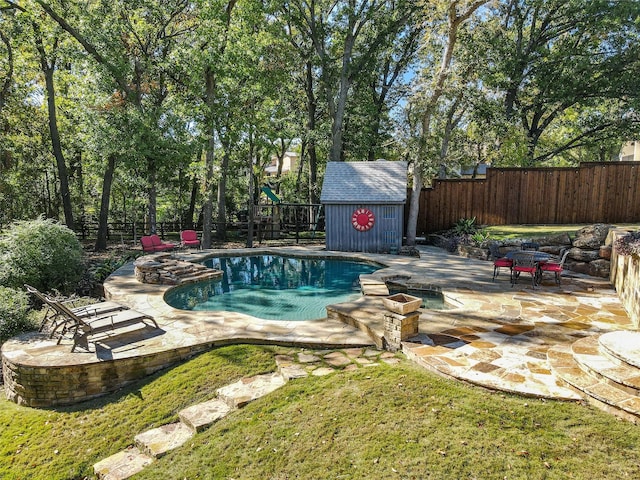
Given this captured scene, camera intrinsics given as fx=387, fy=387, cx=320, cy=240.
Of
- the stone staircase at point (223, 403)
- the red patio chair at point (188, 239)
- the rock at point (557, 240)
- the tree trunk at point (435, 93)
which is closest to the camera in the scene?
the stone staircase at point (223, 403)

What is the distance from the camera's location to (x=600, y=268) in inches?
374

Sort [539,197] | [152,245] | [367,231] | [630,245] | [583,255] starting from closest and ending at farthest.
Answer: [630,245] < [583,255] < [152,245] < [539,197] < [367,231]

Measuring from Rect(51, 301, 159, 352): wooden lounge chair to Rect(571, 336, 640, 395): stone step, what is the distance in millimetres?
6297

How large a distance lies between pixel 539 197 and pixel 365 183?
21.0ft

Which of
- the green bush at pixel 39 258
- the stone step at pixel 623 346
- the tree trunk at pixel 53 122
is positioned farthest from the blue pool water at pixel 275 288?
the tree trunk at pixel 53 122

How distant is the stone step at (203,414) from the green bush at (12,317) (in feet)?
13.7

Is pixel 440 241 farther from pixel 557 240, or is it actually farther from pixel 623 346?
pixel 623 346

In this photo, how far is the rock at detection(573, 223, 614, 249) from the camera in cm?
965

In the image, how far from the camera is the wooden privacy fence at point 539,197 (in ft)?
42.9

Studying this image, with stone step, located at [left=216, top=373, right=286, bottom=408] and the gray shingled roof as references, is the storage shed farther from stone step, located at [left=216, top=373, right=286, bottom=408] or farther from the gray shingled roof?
stone step, located at [left=216, top=373, right=286, bottom=408]

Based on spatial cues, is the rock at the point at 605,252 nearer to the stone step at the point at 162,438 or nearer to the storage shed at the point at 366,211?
the storage shed at the point at 366,211

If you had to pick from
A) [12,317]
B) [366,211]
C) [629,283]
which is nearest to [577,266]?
[629,283]

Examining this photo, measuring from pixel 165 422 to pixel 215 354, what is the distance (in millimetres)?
1345

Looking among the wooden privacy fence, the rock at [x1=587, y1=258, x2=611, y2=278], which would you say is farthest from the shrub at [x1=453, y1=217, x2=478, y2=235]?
the rock at [x1=587, y1=258, x2=611, y2=278]
